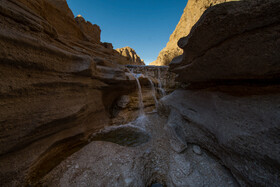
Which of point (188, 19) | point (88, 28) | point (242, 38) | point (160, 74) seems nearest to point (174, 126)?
point (242, 38)

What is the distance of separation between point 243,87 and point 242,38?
1.40m

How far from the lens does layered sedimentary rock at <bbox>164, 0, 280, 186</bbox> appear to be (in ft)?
4.48

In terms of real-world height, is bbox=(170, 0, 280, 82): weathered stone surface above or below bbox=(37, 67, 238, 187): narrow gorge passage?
above

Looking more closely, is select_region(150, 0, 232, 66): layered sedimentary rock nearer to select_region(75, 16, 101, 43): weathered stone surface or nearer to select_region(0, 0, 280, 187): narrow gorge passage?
select_region(75, 16, 101, 43): weathered stone surface

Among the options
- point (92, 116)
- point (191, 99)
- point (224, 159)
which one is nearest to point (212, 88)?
point (191, 99)

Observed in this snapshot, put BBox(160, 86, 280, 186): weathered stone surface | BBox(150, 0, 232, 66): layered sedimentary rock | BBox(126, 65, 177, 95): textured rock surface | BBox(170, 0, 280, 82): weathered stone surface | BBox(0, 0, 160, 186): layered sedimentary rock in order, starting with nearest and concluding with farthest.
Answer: BBox(170, 0, 280, 82): weathered stone surface, BBox(160, 86, 280, 186): weathered stone surface, BBox(0, 0, 160, 186): layered sedimentary rock, BBox(126, 65, 177, 95): textured rock surface, BBox(150, 0, 232, 66): layered sedimentary rock

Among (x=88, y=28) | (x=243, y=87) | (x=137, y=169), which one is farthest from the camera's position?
(x=88, y=28)

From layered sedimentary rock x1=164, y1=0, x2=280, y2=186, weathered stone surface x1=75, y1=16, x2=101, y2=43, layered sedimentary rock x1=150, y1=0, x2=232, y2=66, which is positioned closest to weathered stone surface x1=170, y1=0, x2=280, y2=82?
layered sedimentary rock x1=164, y1=0, x2=280, y2=186

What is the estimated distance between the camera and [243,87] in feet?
7.32

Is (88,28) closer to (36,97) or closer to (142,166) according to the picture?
(36,97)

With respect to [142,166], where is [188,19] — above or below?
above

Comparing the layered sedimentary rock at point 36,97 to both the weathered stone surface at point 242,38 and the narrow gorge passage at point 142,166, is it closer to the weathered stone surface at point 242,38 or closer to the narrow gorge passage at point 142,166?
the narrow gorge passage at point 142,166

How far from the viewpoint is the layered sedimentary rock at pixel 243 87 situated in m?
1.37

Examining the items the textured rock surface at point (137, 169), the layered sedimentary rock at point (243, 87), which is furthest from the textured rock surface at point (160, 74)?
the textured rock surface at point (137, 169)
